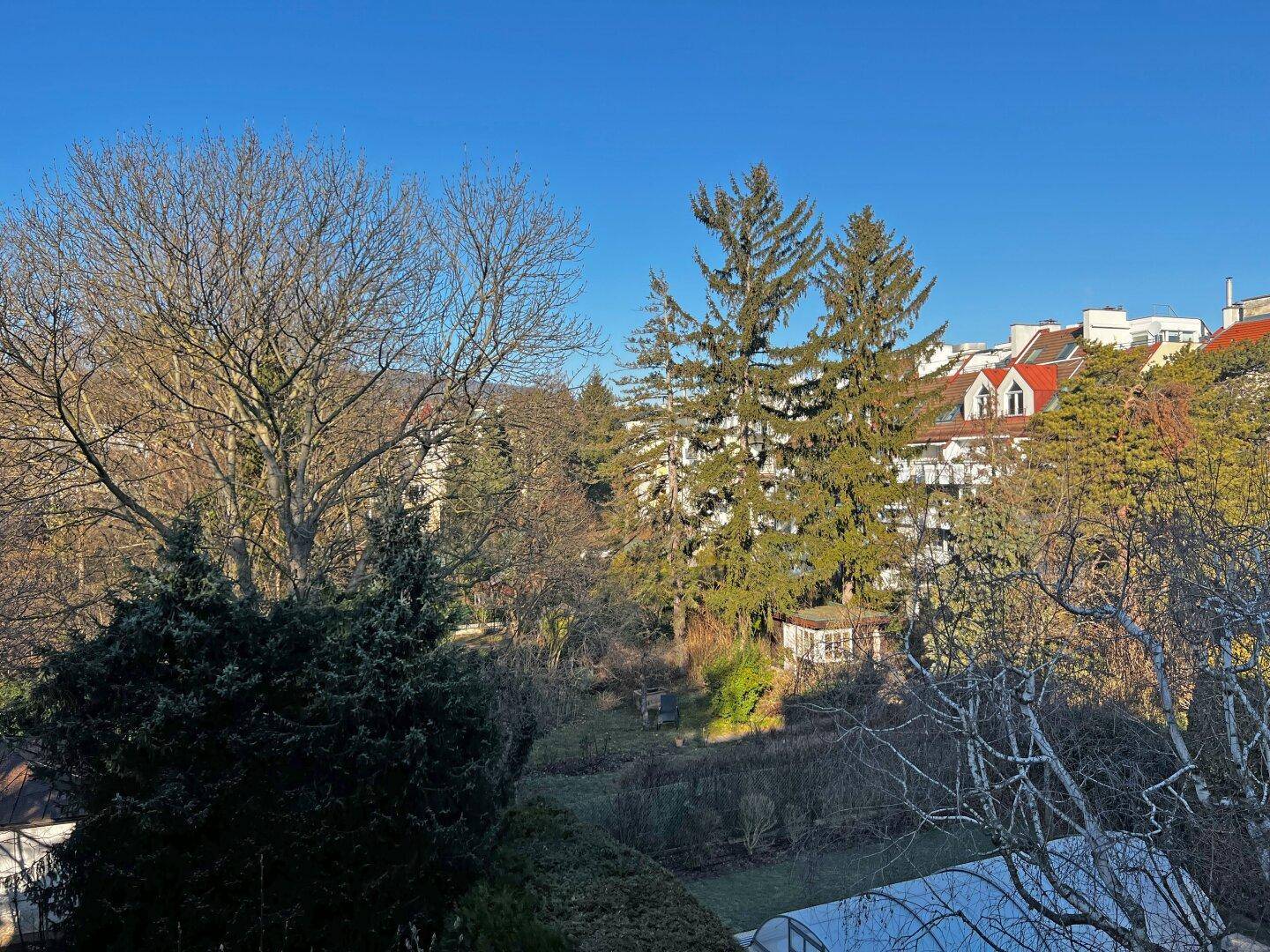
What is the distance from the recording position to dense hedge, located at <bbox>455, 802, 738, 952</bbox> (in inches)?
274

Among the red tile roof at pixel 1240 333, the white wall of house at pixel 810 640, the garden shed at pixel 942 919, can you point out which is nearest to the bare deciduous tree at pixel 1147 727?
the garden shed at pixel 942 919

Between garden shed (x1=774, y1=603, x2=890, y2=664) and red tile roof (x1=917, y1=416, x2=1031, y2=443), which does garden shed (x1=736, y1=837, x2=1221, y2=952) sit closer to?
garden shed (x1=774, y1=603, x2=890, y2=664)

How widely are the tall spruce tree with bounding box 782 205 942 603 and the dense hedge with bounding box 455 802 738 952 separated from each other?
17817mm

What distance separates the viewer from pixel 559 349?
15352 mm

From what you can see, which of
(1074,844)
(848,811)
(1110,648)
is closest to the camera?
(1074,844)

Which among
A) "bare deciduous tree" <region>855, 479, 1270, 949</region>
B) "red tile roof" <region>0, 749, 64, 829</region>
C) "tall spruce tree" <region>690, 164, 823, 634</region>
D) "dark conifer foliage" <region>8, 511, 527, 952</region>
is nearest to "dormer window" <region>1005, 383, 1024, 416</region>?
"tall spruce tree" <region>690, 164, 823, 634</region>

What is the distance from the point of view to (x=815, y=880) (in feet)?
38.4

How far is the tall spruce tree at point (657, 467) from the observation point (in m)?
27.7

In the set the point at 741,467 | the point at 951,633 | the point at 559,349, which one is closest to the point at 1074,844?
the point at 951,633

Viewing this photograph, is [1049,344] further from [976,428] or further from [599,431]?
[599,431]

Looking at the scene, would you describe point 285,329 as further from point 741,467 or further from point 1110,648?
point 741,467

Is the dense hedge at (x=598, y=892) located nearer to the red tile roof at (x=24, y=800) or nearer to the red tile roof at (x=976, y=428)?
the red tile roof at (x=24, y=800)

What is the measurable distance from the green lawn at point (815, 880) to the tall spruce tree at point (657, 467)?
15.1 meters

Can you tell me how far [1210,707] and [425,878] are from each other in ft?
23.6
